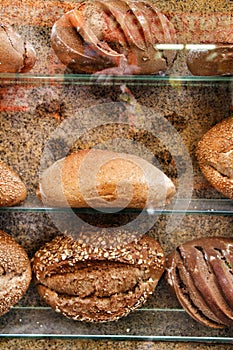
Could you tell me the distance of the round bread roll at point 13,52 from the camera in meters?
1.33

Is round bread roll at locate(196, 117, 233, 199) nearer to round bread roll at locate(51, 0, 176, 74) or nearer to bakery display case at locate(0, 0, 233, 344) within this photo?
bakery display case at locate(0, 0, 233, 344)

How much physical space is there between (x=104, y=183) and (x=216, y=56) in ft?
1.38

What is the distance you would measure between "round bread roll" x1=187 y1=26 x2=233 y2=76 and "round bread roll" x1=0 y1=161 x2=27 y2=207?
0.54 meters

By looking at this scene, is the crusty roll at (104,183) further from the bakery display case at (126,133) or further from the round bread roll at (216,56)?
the round bread roll at (216,56)

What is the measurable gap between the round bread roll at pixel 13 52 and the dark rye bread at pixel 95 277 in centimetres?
46

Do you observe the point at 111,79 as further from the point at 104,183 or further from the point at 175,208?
the point at 175,208

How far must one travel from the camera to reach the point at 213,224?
152 cm

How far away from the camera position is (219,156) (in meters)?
1.44

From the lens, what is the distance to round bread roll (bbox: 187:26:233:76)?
135cm

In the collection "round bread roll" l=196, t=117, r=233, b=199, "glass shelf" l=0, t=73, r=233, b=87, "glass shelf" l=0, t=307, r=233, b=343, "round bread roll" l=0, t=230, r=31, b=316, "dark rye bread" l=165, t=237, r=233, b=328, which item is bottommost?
"glass shelf" l=0, t=307, r=233, b=343

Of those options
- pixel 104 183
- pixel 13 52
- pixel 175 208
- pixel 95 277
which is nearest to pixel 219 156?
pixel 175 208

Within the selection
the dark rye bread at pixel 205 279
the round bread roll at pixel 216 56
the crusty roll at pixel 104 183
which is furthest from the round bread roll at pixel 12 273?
the round bread roll at pixel 216 56

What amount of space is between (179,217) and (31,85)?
535mm

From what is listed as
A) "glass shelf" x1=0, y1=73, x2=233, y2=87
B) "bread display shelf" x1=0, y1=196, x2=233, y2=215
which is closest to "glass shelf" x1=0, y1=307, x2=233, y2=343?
"bread display shelf" x1=0, y1=196, x2=233, y2=215
